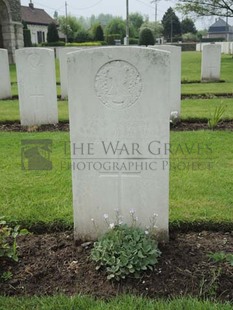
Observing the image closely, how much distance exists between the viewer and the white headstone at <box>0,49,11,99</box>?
1001cm

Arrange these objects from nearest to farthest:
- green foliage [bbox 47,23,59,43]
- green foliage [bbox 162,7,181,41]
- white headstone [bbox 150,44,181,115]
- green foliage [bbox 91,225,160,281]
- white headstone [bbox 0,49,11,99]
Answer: green foliage [bbox 91,225,160,281] < white headstone [bbox 150,44,181,115] < white headstone [bbox 0,49,11,99] < green foliage [bbox 47,23,59,43] < green foliage [bbox 162,7,181,41]

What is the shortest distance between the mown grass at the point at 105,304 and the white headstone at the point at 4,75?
8.65 meters

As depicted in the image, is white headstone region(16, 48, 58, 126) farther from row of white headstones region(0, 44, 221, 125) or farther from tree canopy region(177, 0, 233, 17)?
tree canopy region(177, 0, 233, 17)

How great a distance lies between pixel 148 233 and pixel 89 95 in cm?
111

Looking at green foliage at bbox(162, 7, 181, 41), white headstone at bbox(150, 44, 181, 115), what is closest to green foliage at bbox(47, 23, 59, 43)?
white headstone at bbox(150, 44, 181, 115)

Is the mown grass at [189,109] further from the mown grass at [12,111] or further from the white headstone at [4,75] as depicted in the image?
the white headstone at [4,75]

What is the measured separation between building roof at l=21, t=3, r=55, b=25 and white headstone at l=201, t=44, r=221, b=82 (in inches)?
1740

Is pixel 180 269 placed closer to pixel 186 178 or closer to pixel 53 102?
pixel 186 178

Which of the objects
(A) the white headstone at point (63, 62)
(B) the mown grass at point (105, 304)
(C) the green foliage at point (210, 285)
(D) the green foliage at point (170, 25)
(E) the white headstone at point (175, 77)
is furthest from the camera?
(D) the green foliage at point (170, 25)

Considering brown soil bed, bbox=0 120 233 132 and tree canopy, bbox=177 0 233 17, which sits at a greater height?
tree canopy, bbox=177 0 233 17

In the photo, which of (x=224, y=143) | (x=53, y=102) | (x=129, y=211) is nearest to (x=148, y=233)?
(x=129, y=211)

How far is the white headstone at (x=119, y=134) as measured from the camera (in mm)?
2674

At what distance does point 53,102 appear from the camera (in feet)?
23.9

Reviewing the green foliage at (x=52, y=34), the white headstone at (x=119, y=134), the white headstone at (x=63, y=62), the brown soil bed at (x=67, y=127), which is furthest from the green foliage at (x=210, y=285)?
the green foliage at (x=52, y=34)
